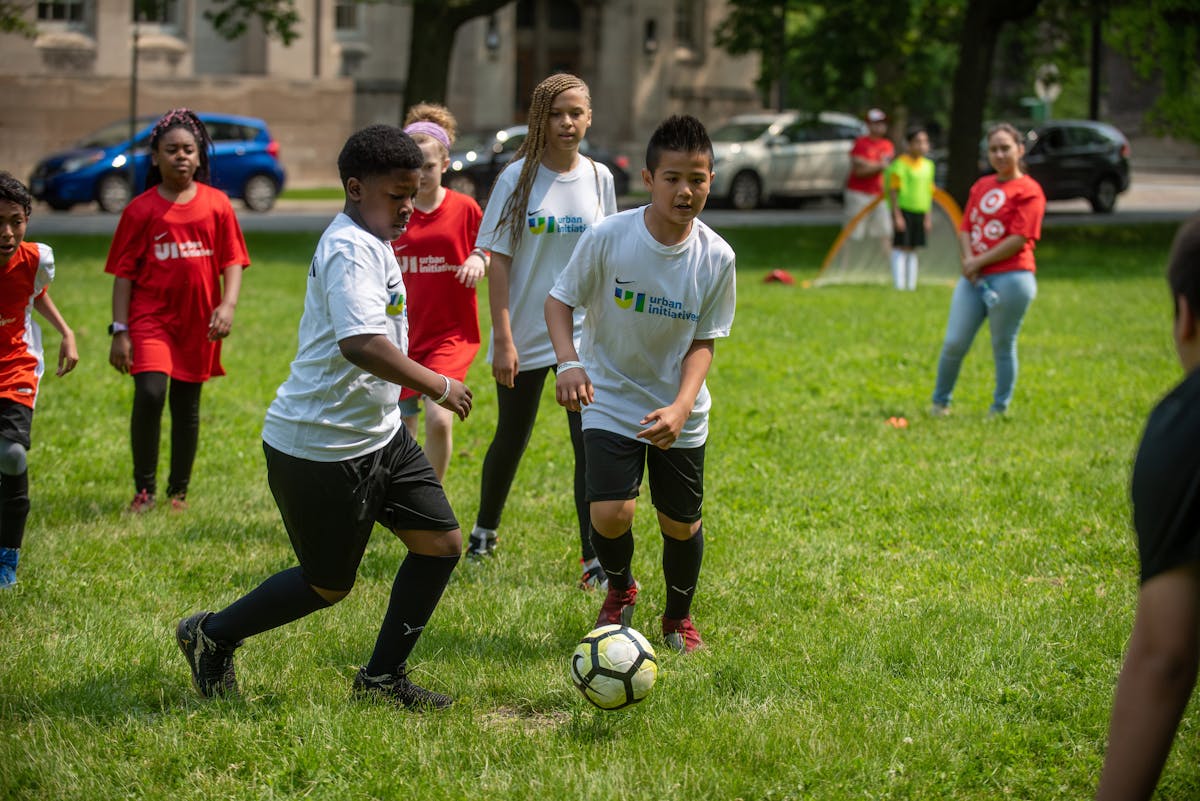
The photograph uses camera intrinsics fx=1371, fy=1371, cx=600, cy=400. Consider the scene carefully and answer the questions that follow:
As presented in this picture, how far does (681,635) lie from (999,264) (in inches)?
202

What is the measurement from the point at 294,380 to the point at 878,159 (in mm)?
15465

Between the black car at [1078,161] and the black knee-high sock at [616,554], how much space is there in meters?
27.6

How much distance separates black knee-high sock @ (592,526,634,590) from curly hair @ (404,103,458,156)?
213 cm

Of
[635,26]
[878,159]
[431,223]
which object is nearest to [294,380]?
[431,223]

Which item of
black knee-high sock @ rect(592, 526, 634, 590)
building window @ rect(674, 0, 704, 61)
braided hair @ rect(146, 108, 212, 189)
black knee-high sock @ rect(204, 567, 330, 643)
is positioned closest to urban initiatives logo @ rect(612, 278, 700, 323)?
black knee-high sock @ rect(592, 526, 634, 590)

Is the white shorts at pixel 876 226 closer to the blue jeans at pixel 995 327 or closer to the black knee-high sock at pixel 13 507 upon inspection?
the blue jeans at pixel 995 327

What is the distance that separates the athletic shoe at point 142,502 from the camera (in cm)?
720

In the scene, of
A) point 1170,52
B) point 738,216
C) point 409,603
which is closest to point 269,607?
point 409,603

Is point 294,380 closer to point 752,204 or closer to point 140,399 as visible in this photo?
point 140,399

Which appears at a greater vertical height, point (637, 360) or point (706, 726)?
point (637, 360)

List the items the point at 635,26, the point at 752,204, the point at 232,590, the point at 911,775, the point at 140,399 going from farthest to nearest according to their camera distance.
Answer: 1. the point at 635,26
2. the point at 752,204
3. the point at 140,399
4. the point at 232,590
5. the point at 911,775

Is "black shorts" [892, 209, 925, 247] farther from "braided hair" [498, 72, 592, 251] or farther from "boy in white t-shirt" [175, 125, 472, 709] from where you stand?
"boy in white t-shirt" [175, 125, 472, 709]

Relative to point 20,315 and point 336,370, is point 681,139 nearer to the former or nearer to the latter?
point 336,370

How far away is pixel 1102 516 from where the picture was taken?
705 centimetres
